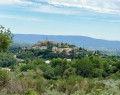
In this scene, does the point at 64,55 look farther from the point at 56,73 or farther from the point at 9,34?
the point at 9,34

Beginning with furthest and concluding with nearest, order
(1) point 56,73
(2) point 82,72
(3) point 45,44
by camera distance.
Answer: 1. (3) point 45,44
2. (2) point 82,72
3. (1) point 56,73

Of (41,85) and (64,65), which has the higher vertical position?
(41,85)

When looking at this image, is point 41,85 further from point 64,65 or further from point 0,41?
point 64,65

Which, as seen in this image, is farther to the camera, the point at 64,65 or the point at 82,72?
the point at 64,65

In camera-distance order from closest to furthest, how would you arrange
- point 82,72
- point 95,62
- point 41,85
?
point 41,85, point 82,72, point 95,62

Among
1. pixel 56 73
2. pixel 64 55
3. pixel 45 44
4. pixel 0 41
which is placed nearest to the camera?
pixel 0 41

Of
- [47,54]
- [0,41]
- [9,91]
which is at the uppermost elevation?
[0,41]

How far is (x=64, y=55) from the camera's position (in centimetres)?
5700

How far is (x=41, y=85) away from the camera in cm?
754

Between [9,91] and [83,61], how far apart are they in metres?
17.5

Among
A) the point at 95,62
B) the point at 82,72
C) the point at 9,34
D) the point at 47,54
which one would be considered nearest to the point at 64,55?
Answer: the point at 47,54

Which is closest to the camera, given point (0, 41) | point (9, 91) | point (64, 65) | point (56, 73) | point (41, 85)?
point (9, 91)

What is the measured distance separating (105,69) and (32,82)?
64.9ft

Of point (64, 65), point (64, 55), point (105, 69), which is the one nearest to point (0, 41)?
point (64, 65)
